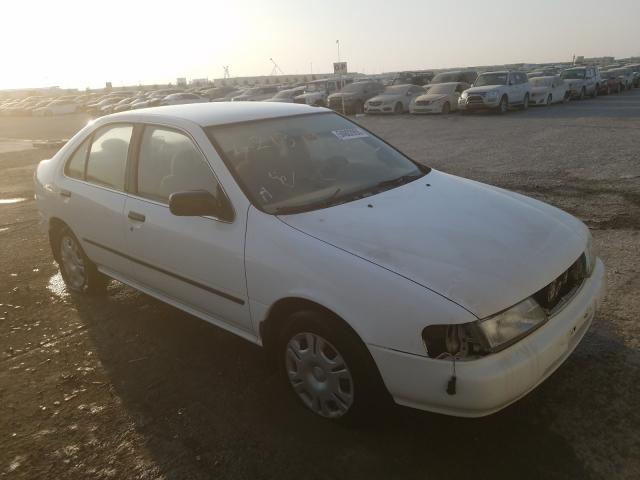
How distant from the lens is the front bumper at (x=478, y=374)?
2.24 metres

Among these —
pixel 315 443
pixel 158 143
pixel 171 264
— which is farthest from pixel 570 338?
pixel 158 143

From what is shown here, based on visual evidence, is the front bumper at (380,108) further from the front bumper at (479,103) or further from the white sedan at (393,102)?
the front bumper at (479,103)

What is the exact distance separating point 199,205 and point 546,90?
24.0 meters

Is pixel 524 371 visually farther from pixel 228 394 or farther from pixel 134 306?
pixel 134 306

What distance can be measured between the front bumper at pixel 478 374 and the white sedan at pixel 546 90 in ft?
76.9

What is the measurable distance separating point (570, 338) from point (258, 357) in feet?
6.44

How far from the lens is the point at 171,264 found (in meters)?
3.44

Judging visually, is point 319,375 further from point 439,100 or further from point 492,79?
point 492,79

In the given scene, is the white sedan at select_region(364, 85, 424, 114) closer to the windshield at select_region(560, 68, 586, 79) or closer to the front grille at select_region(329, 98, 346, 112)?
the front grille at select_region(329, 98, 346, 112)

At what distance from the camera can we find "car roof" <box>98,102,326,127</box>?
3.51 m

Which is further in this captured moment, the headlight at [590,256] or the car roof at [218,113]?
the car roof at [218,113]

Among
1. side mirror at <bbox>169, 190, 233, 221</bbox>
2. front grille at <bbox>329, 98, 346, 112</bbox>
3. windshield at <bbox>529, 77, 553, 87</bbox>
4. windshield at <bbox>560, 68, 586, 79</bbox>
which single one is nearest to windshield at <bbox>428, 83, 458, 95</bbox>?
windshield at <bbox>529, 77, 553, 87</bbox>

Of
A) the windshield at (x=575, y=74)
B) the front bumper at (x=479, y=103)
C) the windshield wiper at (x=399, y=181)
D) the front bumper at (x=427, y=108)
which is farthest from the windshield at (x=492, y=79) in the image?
the windshield wiper at (x=399, y=181)

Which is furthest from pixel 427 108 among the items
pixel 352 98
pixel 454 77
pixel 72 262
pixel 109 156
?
pixel 109 156
